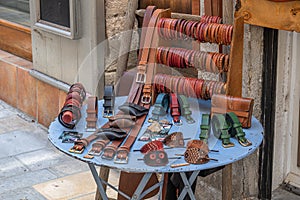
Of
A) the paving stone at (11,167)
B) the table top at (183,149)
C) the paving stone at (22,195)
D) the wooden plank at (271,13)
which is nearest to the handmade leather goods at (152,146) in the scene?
the table top at (183,149)

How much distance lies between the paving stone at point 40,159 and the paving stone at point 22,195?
38cm

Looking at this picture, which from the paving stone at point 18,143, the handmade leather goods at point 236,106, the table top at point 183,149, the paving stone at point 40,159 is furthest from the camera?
the paving stone at point 18,143

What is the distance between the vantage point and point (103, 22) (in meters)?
4.41

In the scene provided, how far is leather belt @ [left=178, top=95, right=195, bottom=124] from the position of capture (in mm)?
2945

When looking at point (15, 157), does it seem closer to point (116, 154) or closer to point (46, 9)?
point (46, 9)

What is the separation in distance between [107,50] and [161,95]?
4.94ft

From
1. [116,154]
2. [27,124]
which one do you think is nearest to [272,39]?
[116,154]

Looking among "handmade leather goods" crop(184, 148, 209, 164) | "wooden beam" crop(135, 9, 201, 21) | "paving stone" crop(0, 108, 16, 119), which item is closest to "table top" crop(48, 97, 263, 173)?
"handmade leather goods" crop(184, 148, 209, 164)

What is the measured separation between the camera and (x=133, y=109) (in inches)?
119

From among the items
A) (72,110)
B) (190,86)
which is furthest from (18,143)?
(190,86)

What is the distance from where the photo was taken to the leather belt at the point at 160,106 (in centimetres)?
298

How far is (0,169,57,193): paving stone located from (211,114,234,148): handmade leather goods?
6.46 ft

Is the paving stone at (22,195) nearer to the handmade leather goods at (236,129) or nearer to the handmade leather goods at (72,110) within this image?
the handmade leather goods at (72,110)

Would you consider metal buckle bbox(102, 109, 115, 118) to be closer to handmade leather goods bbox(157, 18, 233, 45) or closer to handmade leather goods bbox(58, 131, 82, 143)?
handmade leather goods bbox(58, 131, 82, 143)
